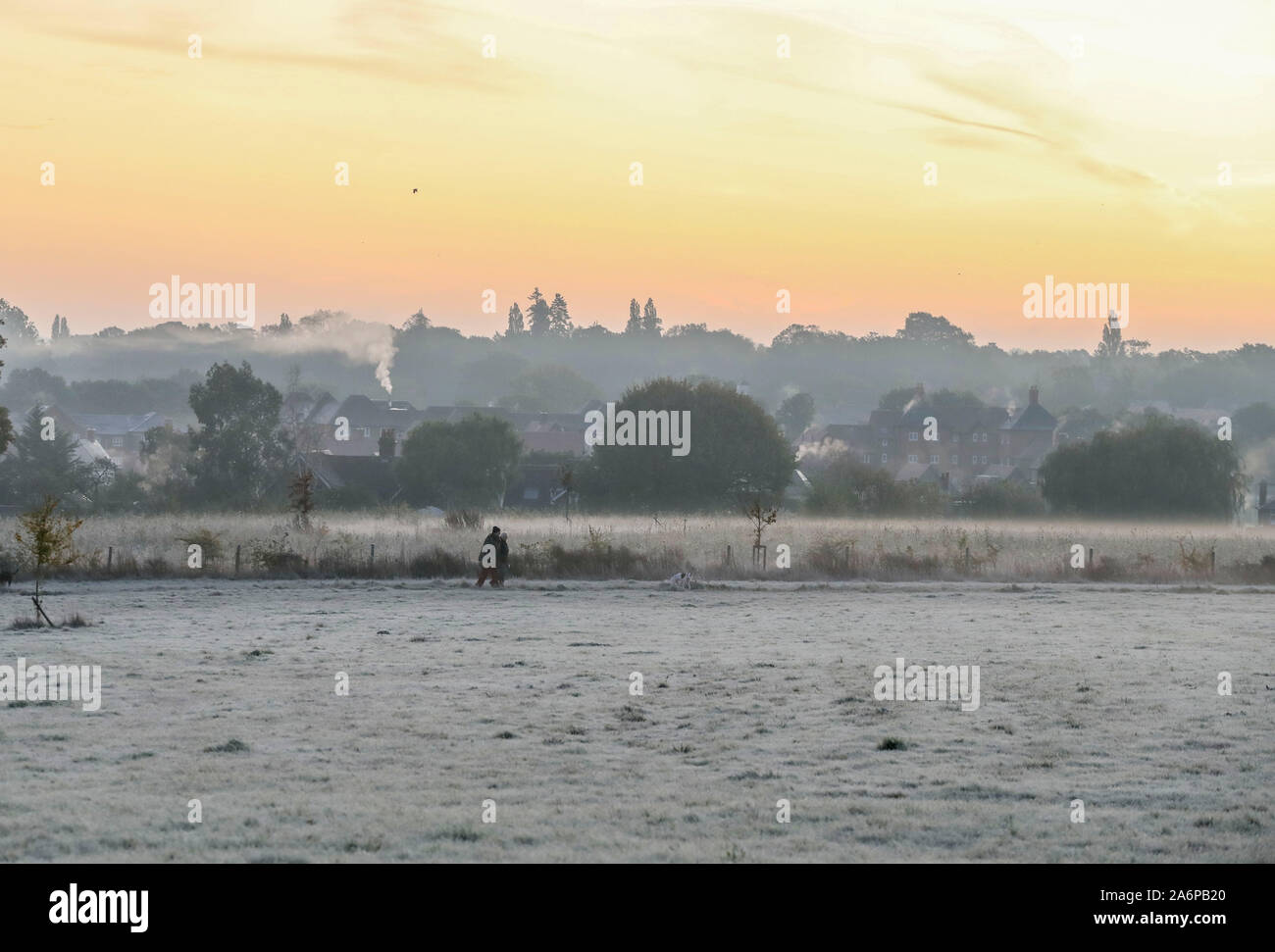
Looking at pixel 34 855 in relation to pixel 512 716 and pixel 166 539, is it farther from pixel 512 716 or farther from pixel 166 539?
pixel 166 539

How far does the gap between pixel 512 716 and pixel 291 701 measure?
3080 mm

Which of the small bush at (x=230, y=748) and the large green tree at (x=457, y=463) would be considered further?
the large green tree at (x=457, y=463)

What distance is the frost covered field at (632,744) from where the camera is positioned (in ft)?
33.1

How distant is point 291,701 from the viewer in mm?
16922

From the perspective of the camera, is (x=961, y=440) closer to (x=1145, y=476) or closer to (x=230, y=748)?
(x=1145, y=476)

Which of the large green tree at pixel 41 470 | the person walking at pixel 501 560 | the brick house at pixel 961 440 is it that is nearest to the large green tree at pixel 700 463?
the large green tree at pixel 41 470

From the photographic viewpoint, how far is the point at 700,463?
72.6 metres

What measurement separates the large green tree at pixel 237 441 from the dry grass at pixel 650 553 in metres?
17.8

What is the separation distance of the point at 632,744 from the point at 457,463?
6431cm
